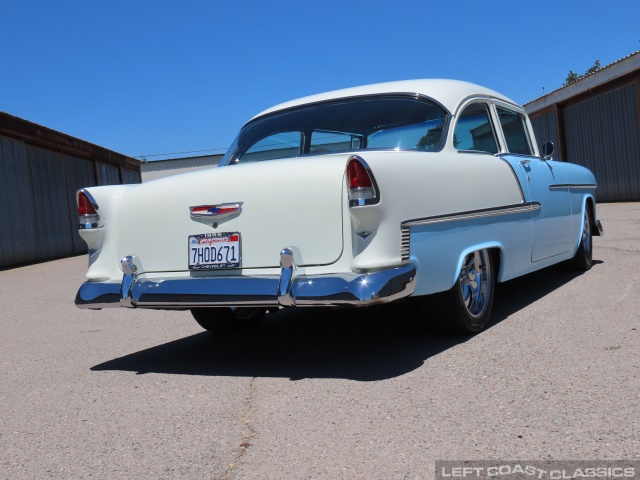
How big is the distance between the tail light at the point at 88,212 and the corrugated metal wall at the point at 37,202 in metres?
13.0

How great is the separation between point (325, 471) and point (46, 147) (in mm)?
18837

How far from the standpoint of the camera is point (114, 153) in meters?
25.5

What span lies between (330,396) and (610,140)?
780 inches

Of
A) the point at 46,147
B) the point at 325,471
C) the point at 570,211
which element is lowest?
the point at 325,471

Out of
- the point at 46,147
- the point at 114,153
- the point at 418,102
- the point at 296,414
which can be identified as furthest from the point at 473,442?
the point at 114,153

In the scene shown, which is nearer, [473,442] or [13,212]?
[473,442]

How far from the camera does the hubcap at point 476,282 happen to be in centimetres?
409

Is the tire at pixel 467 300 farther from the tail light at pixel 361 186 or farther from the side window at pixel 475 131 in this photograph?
the tail light at pixel 361 186

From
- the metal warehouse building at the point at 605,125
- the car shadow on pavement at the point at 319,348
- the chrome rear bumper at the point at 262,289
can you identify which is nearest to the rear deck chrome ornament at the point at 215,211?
the chrome rear bumper at the point at 262,289

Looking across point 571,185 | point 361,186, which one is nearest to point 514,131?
point 571,185

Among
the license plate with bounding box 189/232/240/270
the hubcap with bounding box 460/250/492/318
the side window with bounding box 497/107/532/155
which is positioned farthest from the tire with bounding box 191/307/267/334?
the side window with bounding box 497/107/532/155

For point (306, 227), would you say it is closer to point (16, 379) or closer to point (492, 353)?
point (492, 353)

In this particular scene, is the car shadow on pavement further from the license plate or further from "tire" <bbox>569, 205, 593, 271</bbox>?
"tire" <bbox>569, 205, 593, 271</bbox>

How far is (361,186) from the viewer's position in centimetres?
336
